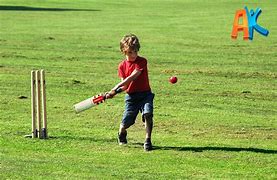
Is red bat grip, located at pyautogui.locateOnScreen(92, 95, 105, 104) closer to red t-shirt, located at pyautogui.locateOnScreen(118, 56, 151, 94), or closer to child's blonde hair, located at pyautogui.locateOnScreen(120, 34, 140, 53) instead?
red t-shirt, located at pyautogui.locateOnScreen(118, 56, 151, 94)

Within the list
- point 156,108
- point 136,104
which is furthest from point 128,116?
point 156,108

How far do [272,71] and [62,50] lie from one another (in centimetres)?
780

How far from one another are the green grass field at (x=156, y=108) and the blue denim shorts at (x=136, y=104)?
39 centimetres

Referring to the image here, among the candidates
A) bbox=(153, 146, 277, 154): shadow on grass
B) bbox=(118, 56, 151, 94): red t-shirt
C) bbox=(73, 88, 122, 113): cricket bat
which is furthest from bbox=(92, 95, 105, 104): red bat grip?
bbox=(153, 146, 277, 154): shadow on grass

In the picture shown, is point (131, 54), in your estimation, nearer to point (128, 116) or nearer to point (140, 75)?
point (140, 75)

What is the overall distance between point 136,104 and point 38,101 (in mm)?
1439

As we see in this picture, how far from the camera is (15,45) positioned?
2964 cm

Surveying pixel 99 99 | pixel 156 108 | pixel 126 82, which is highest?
pixel 126 82

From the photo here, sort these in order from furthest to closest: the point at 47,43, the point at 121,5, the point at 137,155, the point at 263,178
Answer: the point at 121,5 < the point at 47,43 < the point at 137,155 < the point at 263,178

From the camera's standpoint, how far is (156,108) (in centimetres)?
1664

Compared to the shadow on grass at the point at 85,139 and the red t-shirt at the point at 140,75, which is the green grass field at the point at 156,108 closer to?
the shadow on grass at the point at 85,139

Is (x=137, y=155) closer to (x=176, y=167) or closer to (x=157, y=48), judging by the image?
(x=176, y=167)

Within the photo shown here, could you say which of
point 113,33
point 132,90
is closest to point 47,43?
point 113,33

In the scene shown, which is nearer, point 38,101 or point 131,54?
point 131,54
